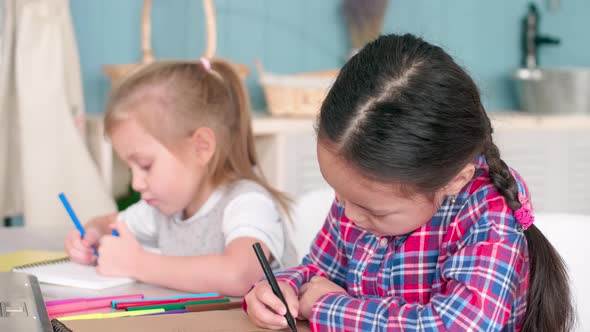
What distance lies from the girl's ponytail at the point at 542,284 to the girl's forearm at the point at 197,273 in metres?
0.44

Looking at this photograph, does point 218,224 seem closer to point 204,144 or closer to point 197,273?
point 204,144

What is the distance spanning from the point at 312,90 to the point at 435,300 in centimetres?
187

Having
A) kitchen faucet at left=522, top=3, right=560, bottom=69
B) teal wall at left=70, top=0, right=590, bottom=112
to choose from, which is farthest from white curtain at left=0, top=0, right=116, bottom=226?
kitchen faucet at left=522, top=3, right=560, bottom=69

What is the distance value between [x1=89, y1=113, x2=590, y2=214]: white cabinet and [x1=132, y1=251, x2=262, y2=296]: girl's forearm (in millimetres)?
1475

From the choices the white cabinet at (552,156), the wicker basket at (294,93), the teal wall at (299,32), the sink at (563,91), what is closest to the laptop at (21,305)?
the teal wall at (299,32)

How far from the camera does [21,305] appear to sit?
3.04 ft

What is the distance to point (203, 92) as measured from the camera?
5.10 ft

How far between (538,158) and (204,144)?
2048 mm

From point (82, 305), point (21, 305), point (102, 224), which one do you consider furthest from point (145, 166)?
point (21, 305)

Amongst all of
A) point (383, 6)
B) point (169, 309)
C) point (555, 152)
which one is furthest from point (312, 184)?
point (169, 309)

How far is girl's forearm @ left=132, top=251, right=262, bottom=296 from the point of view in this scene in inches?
48.7

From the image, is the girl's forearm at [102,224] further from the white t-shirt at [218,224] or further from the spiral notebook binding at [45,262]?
the spiral notebook binding at [45,262]

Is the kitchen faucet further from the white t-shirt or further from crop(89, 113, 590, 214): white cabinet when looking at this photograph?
the white t-shirt

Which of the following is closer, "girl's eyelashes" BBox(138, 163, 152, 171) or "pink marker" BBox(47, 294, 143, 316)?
"pink marker" BBox(47, 294, 143, 316)
